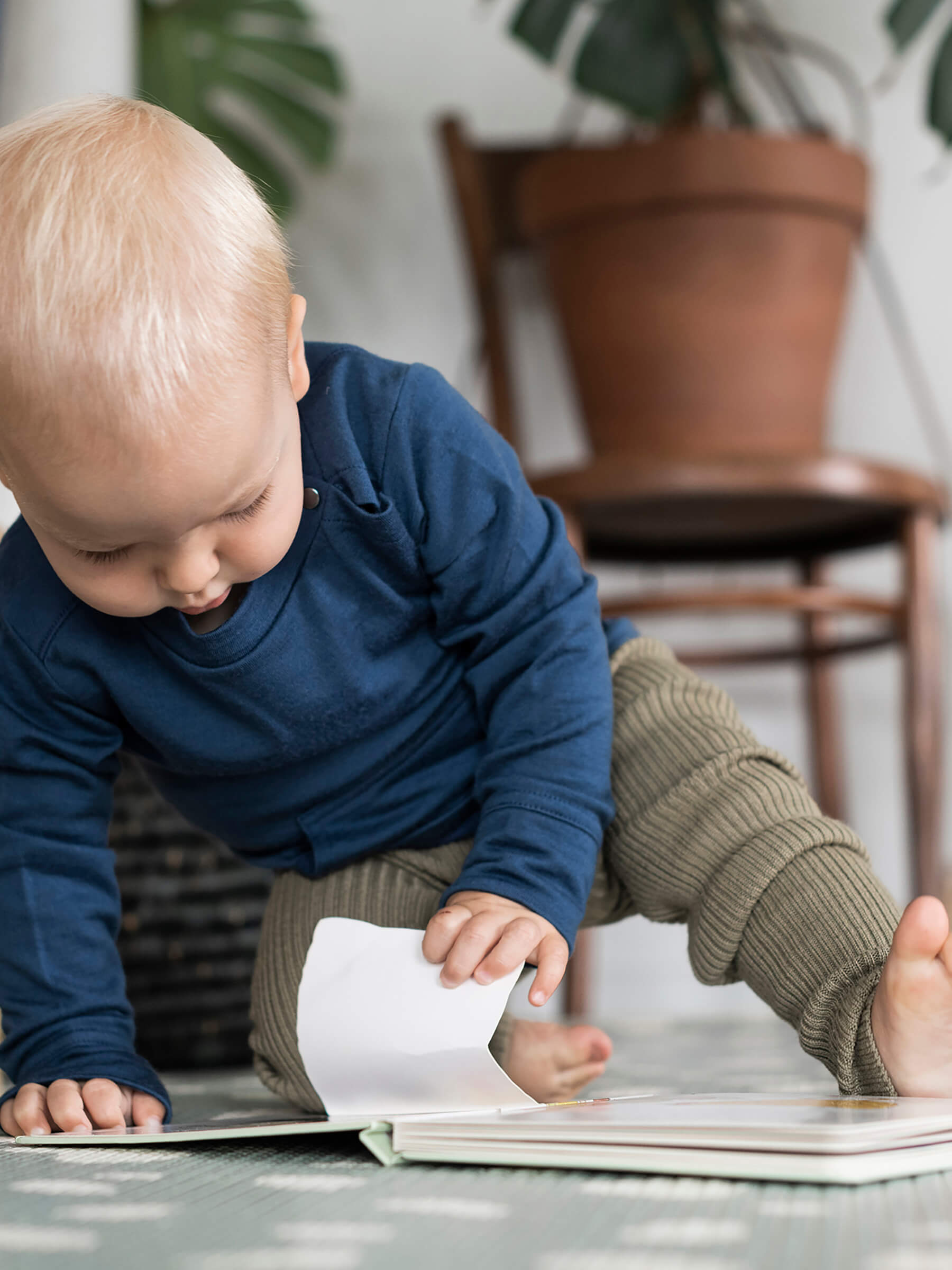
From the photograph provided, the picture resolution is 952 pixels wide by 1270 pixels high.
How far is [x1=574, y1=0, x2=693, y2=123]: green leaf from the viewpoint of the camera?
4.31 feet

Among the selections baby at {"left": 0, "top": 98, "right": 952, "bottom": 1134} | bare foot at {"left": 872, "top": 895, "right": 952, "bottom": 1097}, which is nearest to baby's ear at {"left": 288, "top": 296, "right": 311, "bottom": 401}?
baby at {"left": 0, "top": 98, "right": 952, "bottom": 1134}

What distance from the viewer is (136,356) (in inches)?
19.1

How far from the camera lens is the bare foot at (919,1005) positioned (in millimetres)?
488

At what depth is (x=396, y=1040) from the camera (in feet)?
1.82

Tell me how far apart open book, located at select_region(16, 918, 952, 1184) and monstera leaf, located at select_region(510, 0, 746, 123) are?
3.28 feet

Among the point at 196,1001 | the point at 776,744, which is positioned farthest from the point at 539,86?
the point at 196,1001

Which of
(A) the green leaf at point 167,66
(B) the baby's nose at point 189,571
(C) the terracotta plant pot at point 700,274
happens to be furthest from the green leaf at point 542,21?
(B) the baby's nose at point 189,571

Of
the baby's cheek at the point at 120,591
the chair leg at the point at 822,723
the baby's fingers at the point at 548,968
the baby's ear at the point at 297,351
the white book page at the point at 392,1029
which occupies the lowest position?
the chair leg at the point at 822,723

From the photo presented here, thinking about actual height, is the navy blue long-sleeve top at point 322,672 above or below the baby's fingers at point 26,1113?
above

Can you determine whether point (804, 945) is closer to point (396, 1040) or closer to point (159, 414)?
point (396, 1040)

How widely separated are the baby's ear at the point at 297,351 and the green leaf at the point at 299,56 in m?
1.02

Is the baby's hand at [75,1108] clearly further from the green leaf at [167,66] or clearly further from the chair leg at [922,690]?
the green leaf at [167,66]

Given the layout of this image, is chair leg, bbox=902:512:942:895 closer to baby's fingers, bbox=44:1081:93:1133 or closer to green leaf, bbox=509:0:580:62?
green leaf, bbox=509:0:580:62

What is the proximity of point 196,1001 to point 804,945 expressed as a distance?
0.52m
